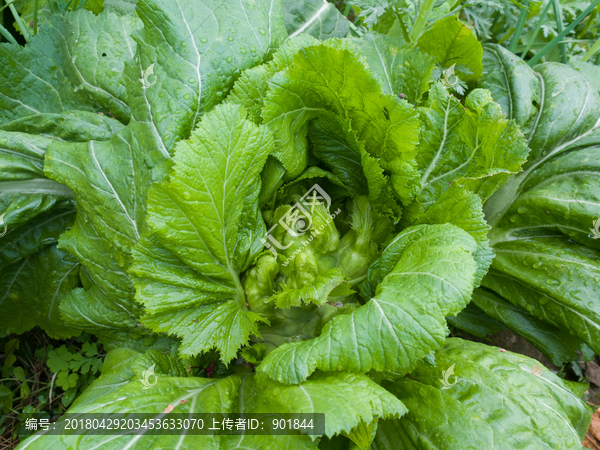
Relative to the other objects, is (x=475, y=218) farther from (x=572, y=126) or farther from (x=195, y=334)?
(x=195, y=334)

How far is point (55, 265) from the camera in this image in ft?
7.53

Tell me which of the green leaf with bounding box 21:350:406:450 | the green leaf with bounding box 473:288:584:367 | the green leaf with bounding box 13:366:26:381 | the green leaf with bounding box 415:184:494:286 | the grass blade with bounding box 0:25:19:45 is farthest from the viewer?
the green leaf with bounding box 13:366:26:381

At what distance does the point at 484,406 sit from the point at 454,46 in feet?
5.55

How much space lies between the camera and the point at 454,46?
6.93 feet

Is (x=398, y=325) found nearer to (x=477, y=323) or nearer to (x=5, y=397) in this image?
(x=477, y=323)

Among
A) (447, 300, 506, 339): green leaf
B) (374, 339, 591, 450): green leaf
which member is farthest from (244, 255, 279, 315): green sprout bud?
(447, 300, 506, 339): green leaf

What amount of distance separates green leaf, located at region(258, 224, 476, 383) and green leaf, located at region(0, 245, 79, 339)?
1.47 m

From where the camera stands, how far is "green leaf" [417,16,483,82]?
6.66 ft

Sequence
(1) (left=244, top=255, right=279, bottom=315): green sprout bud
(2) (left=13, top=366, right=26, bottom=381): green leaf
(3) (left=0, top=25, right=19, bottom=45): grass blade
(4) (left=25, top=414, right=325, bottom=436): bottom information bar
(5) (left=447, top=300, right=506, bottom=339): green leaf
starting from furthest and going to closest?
Answer: (2) (left=13, top=366, right=26, bottom=381): green leaf < (5) (left=447, top=300, right=506, bottom=339): green leaf < (3) (left=0, top=25, right=19, bottom=45): grass blade < (1) (left=244, top=255, right=279, bottom=315): green sprout bud < (4) (left=25, top=414, right=325, bottom=436): bottom information bar

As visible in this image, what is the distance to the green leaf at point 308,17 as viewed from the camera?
2.13 meters

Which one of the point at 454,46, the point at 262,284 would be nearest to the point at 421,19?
the point at 454,46

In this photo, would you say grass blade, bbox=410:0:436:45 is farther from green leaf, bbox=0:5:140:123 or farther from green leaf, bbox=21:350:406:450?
green leaf, bbox=21:350:406:450

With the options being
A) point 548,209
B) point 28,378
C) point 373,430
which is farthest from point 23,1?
point 548,209

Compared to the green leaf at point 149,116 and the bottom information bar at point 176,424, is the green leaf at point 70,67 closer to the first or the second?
the green leaf at point 149,116
